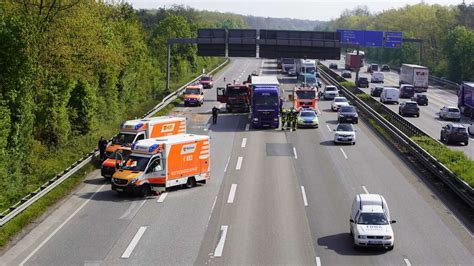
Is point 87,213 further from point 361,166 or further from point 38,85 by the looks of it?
point 361,166

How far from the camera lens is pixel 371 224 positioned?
25453mm

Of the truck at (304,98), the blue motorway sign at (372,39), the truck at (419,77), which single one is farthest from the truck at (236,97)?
the blue motorway sign at (372,39)

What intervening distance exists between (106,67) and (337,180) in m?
23.3

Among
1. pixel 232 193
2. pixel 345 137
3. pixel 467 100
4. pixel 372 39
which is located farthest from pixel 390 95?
pixel 232 193

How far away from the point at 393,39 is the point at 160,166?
262ft

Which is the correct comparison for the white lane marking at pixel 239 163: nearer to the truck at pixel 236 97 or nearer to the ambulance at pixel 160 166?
the ambulance at pixel 160 166

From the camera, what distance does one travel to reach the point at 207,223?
94.6 ft

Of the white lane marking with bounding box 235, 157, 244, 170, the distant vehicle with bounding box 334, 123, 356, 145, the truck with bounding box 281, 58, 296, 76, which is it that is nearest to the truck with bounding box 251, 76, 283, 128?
the distant vehicle with bounding box 334, 123, 356, 145

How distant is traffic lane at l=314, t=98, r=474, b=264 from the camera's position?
25.3 meters

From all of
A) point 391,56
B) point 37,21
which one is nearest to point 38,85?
point 37,21

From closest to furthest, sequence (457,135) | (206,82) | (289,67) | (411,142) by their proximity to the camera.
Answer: (411,142) < (457,135) < (206,82) < (289,67)

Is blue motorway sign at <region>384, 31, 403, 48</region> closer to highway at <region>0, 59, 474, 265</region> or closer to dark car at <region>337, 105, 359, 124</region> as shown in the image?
dark car at <region>337, 105, 359, 124</region>

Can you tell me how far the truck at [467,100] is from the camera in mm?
68000

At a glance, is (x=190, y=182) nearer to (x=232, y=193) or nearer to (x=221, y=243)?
(x=232, y=193)
